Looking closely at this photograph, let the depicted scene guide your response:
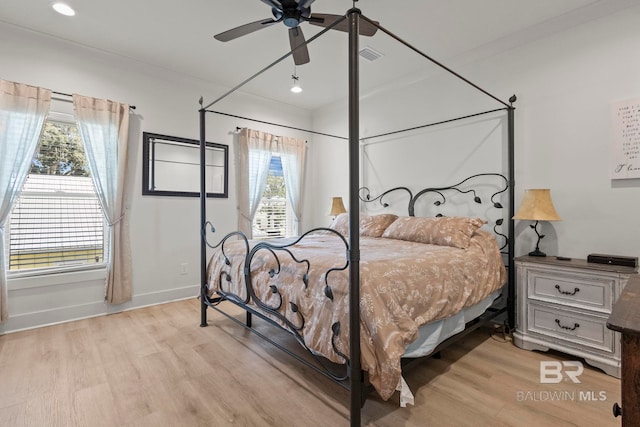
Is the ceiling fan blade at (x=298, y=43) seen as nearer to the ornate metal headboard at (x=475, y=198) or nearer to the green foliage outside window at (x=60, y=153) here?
the ornate metal headboard at (x=475, y=198)

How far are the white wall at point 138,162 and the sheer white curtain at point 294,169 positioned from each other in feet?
2.12

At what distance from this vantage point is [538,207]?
2449mm

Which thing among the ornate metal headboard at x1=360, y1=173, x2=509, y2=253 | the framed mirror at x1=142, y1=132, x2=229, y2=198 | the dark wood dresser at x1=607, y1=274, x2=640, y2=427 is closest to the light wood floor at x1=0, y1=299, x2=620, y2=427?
the dark wood dresser at x1=607, y1=274, x2=640, y2=427

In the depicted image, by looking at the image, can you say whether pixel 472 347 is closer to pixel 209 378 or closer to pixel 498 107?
pixel 209 378

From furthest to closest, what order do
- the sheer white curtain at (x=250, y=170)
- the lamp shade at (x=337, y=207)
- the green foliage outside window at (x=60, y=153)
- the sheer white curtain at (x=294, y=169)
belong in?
1. the sheer white curtain at (x=294, y=169)
2. the lamp shade at (x=337, y=207)
3. the sheer white curtain at (x=250, y=170)
4. the green foliage outside window at (x=60, y=153)

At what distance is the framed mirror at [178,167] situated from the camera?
3521 mm

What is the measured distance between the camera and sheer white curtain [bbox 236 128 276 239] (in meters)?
4.21

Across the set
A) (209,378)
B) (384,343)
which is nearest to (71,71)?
(209,378)

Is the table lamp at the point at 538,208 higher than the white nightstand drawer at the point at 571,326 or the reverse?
higher

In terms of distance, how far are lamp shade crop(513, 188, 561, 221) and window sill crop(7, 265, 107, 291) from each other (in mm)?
4035

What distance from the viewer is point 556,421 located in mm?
1595

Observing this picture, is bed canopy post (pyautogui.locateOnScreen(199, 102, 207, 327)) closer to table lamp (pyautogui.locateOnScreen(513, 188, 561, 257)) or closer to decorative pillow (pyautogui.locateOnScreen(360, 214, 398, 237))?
decorative pillow (pyautogui.locateOnScreen(360, 214, 398, 237))

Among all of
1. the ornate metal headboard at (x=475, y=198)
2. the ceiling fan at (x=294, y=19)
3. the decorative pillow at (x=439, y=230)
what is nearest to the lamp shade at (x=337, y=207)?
the ornate metal headboard at (x=475, y=198)

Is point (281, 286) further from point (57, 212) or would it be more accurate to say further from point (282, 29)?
point (57, 212)
